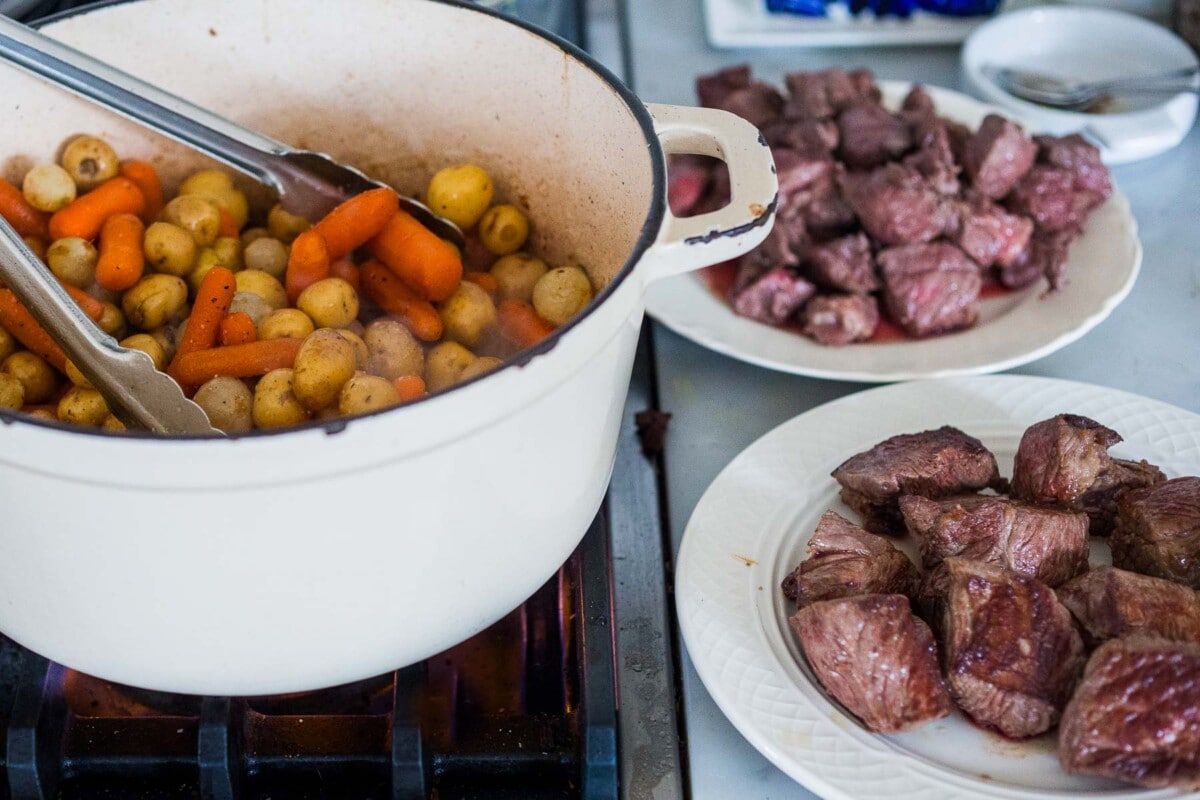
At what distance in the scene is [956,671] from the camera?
92 centimetres

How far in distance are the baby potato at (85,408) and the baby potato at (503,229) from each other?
18.0 inches

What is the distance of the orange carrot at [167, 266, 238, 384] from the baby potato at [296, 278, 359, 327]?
77 millimetres

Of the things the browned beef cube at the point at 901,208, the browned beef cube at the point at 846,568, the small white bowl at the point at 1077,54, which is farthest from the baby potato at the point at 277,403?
the small white bowl at the point at 1077,54

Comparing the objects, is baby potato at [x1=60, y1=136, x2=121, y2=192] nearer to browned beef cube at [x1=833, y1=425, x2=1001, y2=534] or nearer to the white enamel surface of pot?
the white enamel surface of pot

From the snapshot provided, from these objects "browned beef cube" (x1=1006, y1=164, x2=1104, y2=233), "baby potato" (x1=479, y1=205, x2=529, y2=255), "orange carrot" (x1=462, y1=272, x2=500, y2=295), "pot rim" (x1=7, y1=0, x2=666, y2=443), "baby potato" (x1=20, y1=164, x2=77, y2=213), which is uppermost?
"pot rim" (x1=7, y1=0, x2=666, y2=443)

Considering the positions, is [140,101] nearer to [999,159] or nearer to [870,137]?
[870,137]

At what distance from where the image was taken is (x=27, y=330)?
108 centimetres

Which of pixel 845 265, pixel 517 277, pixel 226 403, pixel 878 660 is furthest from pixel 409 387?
pixel 845 265

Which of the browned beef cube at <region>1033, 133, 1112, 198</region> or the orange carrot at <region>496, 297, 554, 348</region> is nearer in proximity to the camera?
the orange carrot at <region>496, 297, 554, 348</region>

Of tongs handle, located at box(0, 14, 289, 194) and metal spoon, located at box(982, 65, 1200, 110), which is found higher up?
tongs handle, located at box(0, 14, 289, 194)

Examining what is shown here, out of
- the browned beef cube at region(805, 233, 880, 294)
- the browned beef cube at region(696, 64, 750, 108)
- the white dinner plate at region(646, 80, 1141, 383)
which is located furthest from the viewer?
the browned beef cube at region(696, 64, 750, 108)

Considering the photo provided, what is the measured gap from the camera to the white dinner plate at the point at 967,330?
135cm

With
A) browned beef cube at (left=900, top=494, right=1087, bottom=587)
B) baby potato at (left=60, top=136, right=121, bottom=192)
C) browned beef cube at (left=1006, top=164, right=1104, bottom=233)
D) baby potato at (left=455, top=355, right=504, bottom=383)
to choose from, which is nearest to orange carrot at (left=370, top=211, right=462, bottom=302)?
baby potato at (left=455, top=355, right=504, bottom=383)

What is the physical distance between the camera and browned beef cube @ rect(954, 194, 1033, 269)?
149cm
